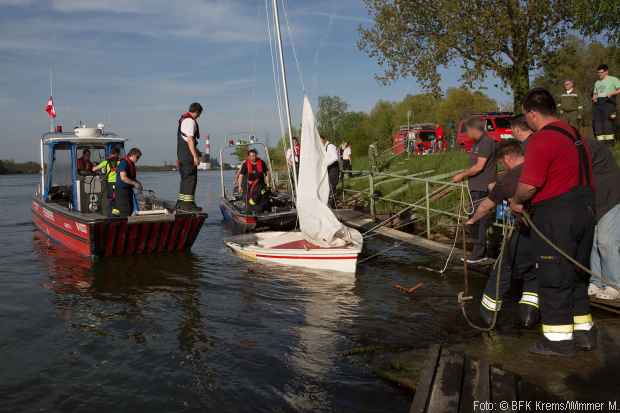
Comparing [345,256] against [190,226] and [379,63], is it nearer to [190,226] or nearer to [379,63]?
[190,226]

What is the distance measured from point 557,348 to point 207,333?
12.6ft

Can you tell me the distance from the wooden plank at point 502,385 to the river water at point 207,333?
0.75 metres

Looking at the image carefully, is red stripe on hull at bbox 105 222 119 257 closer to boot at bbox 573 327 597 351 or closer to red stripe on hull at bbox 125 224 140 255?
red stripe on hull at bbox 125 224 140 255

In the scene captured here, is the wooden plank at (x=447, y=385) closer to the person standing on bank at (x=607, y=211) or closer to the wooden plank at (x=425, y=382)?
the wooden plank at (x=425, y=382)

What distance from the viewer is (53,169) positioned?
13.6m

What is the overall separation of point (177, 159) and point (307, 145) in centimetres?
240

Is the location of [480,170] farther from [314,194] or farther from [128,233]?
[128,233]

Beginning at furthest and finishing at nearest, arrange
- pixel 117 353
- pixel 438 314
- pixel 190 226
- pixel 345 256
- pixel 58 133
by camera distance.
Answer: pixel 58 133
pixel 190 226
pixel 345 256
pixel 438 314
pixel 117 353

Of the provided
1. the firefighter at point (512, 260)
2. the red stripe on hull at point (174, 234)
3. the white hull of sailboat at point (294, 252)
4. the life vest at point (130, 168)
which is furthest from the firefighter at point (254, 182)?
the firefighter at point (512, 260)

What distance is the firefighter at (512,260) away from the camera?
17.1 ft

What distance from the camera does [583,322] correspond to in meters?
4.36

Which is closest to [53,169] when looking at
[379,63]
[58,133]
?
[58,133]

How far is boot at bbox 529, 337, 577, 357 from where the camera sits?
419 cm

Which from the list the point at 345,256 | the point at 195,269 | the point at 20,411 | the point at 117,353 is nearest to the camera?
the point at 20,411
